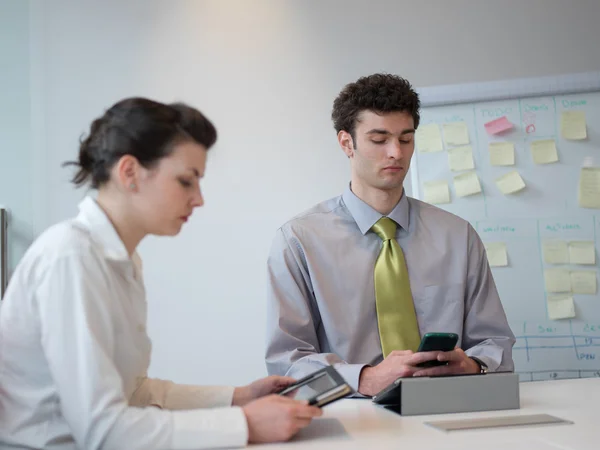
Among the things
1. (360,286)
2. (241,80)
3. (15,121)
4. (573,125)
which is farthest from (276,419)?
(15,121)

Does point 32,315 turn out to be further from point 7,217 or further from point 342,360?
point 7,217

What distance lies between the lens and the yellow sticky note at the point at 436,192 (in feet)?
9.39

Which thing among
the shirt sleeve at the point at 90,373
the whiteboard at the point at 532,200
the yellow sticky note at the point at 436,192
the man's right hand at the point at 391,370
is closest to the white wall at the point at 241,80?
the whiteboard at the point at 532,200

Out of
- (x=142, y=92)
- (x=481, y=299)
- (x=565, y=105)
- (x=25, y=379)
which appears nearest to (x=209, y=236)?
(x=142, y=92)

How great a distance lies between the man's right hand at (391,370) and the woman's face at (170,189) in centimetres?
69

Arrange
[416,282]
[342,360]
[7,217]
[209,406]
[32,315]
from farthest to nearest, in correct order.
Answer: [7,217] → [416,282] → [342,360] → [209,406] → [32,315]

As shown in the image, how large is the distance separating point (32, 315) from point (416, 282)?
1311 mm

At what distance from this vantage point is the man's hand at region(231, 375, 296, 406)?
1.52 meters

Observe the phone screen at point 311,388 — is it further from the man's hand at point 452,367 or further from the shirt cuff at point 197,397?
the man's hand at point 452,367

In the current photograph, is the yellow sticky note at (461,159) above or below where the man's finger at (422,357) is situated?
above

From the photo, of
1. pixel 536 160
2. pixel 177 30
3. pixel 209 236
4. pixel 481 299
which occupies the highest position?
pixel 177 30

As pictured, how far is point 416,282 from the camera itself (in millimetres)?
2203

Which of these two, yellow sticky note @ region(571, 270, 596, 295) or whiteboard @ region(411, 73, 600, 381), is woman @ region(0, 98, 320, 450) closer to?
whiteboard @ region(411, 73, 600, 381)

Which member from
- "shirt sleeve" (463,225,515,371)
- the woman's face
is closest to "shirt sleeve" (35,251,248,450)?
the woman's face
